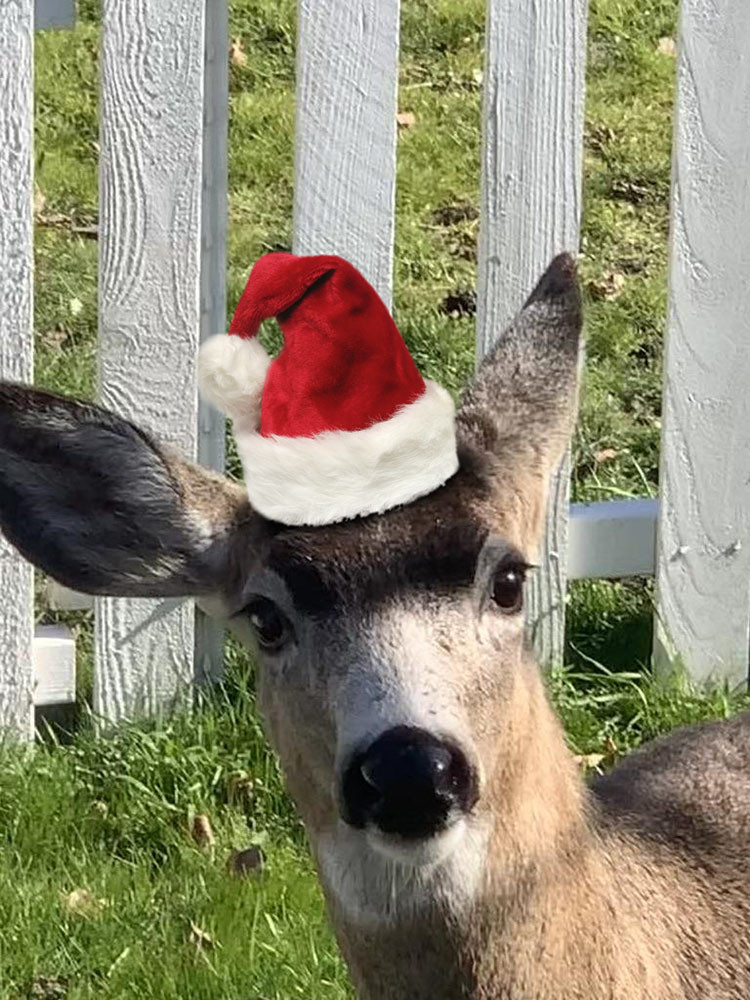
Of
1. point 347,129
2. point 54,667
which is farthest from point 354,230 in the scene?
point 54,667

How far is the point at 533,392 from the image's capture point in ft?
9.87

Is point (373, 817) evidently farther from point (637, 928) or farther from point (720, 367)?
point (720, 367)

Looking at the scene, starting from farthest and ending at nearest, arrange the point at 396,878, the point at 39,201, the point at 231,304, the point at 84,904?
the point at 39,201 → the point at 231,304 → the point at 84,904 → the point at 396,878

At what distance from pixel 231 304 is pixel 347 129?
5.16 feet

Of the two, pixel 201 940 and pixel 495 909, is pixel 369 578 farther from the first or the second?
pixel 201 940

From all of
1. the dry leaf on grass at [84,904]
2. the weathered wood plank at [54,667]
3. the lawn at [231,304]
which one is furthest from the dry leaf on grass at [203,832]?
the weathered wood plank at [54,667]

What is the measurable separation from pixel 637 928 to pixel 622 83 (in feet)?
16.6

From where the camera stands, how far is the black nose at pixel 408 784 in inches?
93.4

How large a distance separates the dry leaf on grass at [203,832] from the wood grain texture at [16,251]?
48 centimetres

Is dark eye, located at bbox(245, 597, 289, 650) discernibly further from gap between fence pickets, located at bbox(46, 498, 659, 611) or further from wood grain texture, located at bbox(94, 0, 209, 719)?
gap between fence pickets, located at bbox(46, 498, 659, 611)

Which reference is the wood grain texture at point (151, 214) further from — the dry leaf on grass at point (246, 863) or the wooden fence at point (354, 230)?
the dry leaf on grass at point (246, 863)

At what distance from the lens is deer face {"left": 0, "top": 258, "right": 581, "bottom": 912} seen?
246 cm

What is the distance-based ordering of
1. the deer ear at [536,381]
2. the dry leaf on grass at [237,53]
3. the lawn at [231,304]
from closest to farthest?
the deer ear at [536,381], the lawn at [231,304], the dry leaf on grass at [237,53]

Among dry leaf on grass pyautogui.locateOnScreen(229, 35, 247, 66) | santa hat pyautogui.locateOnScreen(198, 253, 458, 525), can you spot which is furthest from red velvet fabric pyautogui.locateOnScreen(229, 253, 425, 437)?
dry leaf on grass pyautogui.locateOnScreen(229, 35, 247, 66)
